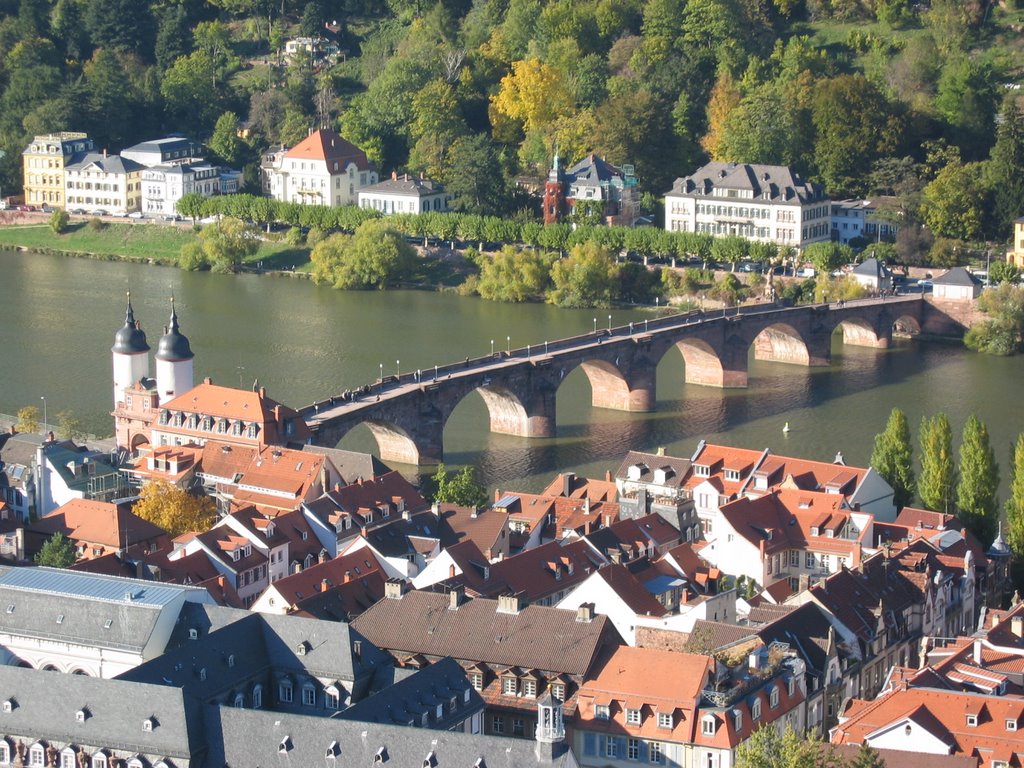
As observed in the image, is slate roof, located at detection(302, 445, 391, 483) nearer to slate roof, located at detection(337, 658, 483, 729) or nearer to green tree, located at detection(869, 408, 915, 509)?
green tree, located at detection(869, 408, 915, 509)

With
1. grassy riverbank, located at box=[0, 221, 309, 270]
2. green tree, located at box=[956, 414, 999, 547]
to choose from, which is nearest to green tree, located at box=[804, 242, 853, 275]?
grassy riverbank, located at box=[0, 221, 309, 270]

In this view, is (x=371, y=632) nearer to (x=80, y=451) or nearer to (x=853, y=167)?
(x=80, y=451)

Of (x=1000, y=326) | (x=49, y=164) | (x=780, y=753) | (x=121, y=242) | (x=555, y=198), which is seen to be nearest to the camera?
(x=780, y=753)

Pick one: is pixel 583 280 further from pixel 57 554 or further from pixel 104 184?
pixel 57 554

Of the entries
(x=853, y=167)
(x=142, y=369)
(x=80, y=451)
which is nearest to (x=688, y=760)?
(x=80, y=451)

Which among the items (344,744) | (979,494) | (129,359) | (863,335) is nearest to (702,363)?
(863,335)

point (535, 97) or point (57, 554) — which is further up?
point (535, 97)

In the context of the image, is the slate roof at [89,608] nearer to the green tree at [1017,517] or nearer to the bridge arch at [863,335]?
the green tree at [1017,517]

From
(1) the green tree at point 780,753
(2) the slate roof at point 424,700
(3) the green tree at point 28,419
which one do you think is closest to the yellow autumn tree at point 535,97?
(3) the green tree at point 28,419
